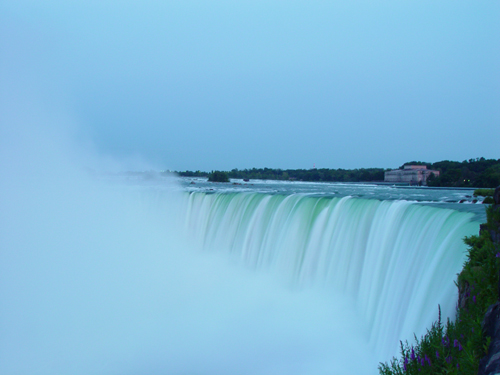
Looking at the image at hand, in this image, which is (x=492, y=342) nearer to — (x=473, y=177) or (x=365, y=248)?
(x=365, y=248)

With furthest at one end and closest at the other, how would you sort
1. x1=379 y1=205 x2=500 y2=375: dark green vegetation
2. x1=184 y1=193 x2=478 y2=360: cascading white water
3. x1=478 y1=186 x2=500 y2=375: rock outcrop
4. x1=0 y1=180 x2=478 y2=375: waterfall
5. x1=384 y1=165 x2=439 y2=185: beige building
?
x1=384 y1=165 x2=439 y2=185: beige building → x1=0 y1=180 x2=478 y2=375: waterfall → x1=184 y1=193 x2=478 y2=360: cascading white water → x1=379 y1=205 x2=500 y2=375: dark green vegetation → x1=478 y1=186 x2=500 y2=375: rock outcrop

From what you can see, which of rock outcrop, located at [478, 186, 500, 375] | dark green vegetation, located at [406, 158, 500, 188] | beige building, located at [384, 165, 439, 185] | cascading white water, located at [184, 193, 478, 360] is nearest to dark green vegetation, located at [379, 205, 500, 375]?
rock outcrop, located at [478, 186, 500, 375]

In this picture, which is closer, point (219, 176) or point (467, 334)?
point (467, 334)

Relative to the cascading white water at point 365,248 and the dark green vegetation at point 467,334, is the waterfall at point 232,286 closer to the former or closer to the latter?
the cascading white water at point 365,248

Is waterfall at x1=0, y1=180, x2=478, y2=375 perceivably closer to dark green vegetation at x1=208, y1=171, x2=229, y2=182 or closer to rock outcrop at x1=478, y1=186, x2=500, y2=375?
rock outcrop at x1=478, y1=186, x2=500, y2=375

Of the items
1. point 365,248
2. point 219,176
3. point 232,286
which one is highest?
point 219,176

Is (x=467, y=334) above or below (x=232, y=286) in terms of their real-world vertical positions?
above

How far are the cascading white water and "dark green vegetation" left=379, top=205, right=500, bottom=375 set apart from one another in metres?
1.15

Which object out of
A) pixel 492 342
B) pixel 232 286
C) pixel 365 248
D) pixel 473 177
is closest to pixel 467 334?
pixel 492 342

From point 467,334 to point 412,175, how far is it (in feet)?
165

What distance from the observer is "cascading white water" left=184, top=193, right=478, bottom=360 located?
21.1 ft

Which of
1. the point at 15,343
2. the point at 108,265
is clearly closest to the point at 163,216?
the point at 108,265

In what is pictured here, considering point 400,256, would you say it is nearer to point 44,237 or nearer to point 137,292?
point 137,292

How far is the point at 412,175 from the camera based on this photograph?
164ft
